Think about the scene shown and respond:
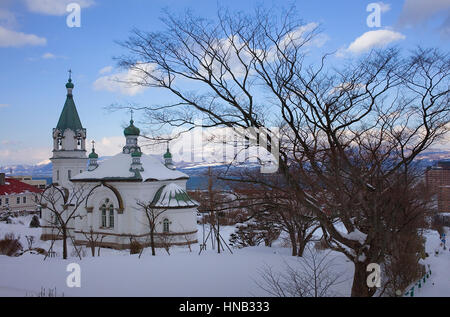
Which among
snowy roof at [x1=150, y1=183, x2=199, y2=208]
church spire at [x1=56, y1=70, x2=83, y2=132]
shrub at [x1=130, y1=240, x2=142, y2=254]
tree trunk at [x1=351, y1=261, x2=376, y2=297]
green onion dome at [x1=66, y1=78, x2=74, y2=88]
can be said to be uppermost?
green onion dome at [x1=66, y1=78, x2=74, y2=88]

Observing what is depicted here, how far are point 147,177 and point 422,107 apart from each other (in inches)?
725

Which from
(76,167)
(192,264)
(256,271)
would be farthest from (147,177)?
(256,271)

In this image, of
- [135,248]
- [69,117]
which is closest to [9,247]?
[135,248]

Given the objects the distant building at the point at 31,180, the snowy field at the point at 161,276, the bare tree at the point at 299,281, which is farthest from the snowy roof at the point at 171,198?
the distant building at the point at 31,180

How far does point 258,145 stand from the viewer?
770 cm

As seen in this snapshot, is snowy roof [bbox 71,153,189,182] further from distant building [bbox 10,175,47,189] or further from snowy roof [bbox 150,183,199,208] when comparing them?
distant building [bbox 10,175,47,189]

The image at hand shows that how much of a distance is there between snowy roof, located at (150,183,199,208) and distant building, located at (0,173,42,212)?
21.2 m

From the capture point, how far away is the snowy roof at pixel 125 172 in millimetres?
23594

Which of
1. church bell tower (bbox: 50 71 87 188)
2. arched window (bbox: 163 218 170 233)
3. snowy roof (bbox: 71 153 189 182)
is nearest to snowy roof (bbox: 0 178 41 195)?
church bell tower (bbox: 50 71 87 188)

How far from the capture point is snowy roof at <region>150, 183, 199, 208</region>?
23.0 m

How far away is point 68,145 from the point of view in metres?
27.2

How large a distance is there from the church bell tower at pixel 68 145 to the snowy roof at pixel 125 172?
8.69 feet

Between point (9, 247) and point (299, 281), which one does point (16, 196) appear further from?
point (299, 281)
